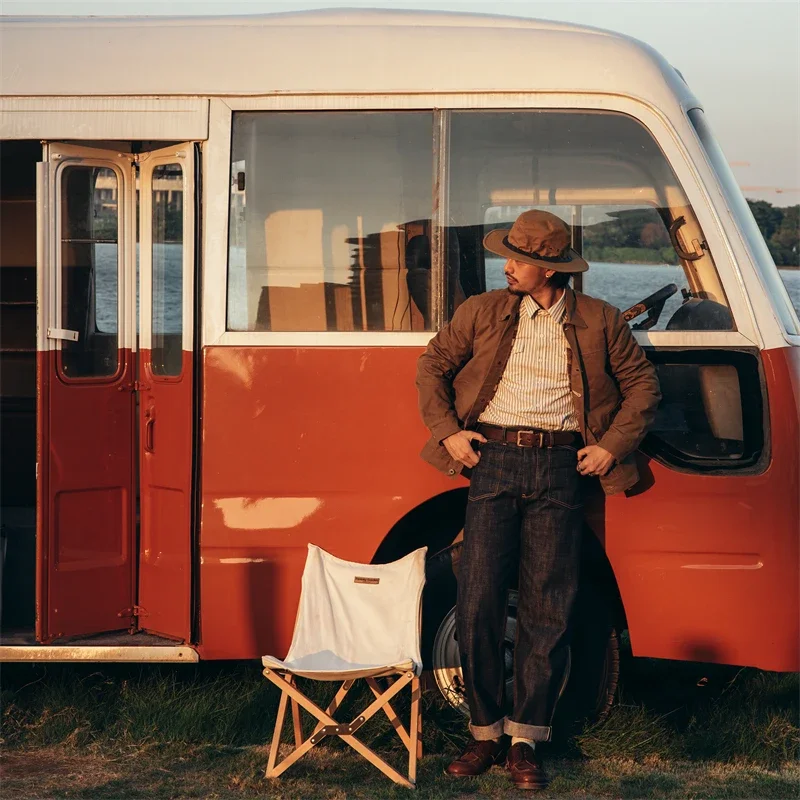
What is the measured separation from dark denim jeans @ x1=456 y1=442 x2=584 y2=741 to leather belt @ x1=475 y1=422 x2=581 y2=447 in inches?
1.0

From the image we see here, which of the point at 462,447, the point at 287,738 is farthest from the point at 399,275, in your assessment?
the point at 287,738

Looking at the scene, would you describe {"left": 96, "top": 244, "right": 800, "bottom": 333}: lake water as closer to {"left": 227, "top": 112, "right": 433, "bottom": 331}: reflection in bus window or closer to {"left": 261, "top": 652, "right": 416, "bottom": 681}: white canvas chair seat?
{"left": 227, "top": 112, "right": 433, "bottom": 331}: reflection in bus window

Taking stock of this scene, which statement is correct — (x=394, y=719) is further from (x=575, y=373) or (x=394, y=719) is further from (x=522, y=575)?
(x=575, y=373)

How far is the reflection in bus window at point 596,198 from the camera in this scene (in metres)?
4.53

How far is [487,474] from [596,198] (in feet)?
4.07

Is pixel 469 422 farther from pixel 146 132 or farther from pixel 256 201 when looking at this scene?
pixel 146 132

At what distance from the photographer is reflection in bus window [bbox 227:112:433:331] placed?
4613mm

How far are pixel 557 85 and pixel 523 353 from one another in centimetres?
112

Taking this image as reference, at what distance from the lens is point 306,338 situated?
181 inches

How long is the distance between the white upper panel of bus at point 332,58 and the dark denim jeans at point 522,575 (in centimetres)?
152

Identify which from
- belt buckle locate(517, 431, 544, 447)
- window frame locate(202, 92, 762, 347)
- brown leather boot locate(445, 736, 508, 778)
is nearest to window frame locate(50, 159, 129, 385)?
window frame locate(202, 92, 762, 347)

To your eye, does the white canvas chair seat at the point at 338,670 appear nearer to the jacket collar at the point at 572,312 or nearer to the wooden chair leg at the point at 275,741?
the wooden chair leg at the point at 275,741

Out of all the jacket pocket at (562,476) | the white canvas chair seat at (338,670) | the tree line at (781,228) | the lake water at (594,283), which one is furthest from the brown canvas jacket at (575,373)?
the tree line at (781,228)

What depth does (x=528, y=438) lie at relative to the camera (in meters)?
4.29
